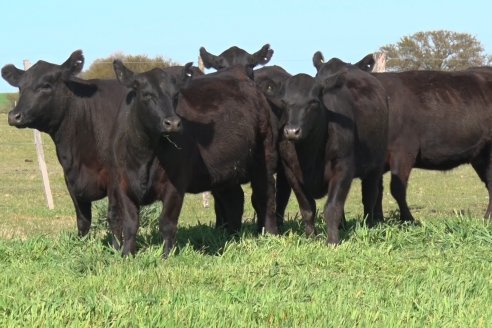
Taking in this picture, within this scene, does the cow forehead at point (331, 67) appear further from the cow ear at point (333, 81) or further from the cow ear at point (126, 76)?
the cow ear at point (126, 76)

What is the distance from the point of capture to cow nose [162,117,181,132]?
26.2ft

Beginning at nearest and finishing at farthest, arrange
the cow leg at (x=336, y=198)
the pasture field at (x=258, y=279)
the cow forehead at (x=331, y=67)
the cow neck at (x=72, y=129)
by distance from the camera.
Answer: the pasture field at (x=258, y=279) < the cow leg at (x=336, y=198) < the cow neck at (x=72, y=129) < the cow forehead at (x=331, y=67)

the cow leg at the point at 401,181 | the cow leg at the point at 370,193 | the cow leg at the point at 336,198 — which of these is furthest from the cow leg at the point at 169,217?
the cow leg at the point at 401,181

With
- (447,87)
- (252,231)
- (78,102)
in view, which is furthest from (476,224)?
(78,102)

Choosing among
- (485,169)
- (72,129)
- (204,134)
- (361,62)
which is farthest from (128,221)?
(485,169)

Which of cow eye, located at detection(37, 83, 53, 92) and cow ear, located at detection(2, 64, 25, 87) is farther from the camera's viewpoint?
cow ear, located at detection(2, 64, 25, 87)

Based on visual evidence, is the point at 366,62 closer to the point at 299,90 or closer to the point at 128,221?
the point at 299,90

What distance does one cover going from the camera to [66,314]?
5809 millimetres

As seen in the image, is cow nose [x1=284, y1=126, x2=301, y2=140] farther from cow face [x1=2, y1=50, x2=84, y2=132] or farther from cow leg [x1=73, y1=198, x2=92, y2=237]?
cow face [x1=2, y1=50, x2=84, y2=132]

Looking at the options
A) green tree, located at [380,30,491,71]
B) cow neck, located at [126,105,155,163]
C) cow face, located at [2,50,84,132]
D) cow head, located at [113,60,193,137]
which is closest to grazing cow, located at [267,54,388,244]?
cow head, located at [113,60,193,137]

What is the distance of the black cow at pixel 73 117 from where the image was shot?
9531 mm

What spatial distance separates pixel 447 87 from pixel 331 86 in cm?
351

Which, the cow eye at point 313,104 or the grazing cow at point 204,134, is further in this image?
the cow eye at point 313,104

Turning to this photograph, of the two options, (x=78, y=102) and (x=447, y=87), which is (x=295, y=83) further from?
(x=447, y=87)
